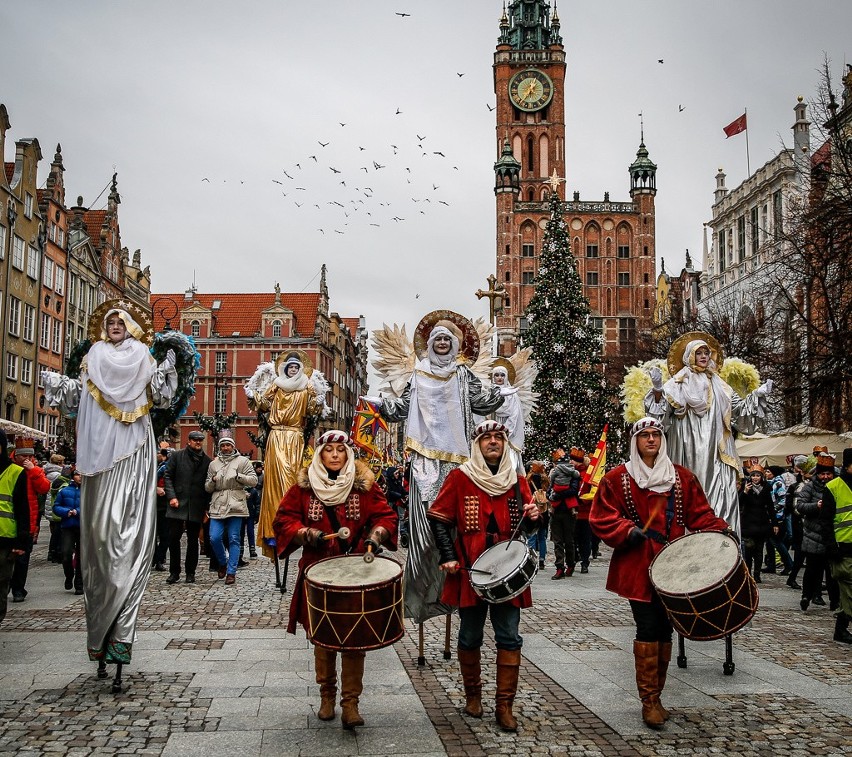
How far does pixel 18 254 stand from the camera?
41.2m

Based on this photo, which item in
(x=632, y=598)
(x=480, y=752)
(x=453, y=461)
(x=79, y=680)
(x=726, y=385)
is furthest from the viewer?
(x=726, y=385)

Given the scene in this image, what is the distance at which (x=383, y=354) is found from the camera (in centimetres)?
871

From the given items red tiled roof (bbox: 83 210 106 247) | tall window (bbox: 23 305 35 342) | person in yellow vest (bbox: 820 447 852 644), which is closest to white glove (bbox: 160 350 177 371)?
person in yellow vest (bbox: 820 447 852 644)

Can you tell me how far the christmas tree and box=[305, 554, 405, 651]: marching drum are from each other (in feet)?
96.3

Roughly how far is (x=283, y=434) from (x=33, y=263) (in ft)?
118

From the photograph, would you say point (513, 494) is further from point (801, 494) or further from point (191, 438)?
point (191, 438)

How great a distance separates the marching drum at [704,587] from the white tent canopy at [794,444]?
14.6 m

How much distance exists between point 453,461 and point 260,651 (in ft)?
7.74

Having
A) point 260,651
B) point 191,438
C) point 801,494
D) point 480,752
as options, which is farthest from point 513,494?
point 191,438

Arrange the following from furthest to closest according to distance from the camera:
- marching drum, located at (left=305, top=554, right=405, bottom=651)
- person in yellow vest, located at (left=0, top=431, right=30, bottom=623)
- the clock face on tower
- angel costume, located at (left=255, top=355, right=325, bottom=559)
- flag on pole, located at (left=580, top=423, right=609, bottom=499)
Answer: the clock face on tower < flag on pole, located at (left=580, top=423, right=609, bottom=499) < angel costume, located at (left=255, top=355, right=325, bottom=559) < person in yellow vest, located at (left=0, top=431, right=30, bottom=623) < marching drum, located at (left=305, top=554, right=405, bottom=651)

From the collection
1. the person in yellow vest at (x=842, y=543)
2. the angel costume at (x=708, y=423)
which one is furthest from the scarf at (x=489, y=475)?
the person in yellow vest at (x=842, y=543)

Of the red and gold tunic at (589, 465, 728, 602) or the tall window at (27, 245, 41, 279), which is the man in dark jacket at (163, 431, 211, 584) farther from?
the tall window at (27, 245, 41, 279)

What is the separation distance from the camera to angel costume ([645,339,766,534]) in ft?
28.4

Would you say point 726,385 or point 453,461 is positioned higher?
point 726,385
